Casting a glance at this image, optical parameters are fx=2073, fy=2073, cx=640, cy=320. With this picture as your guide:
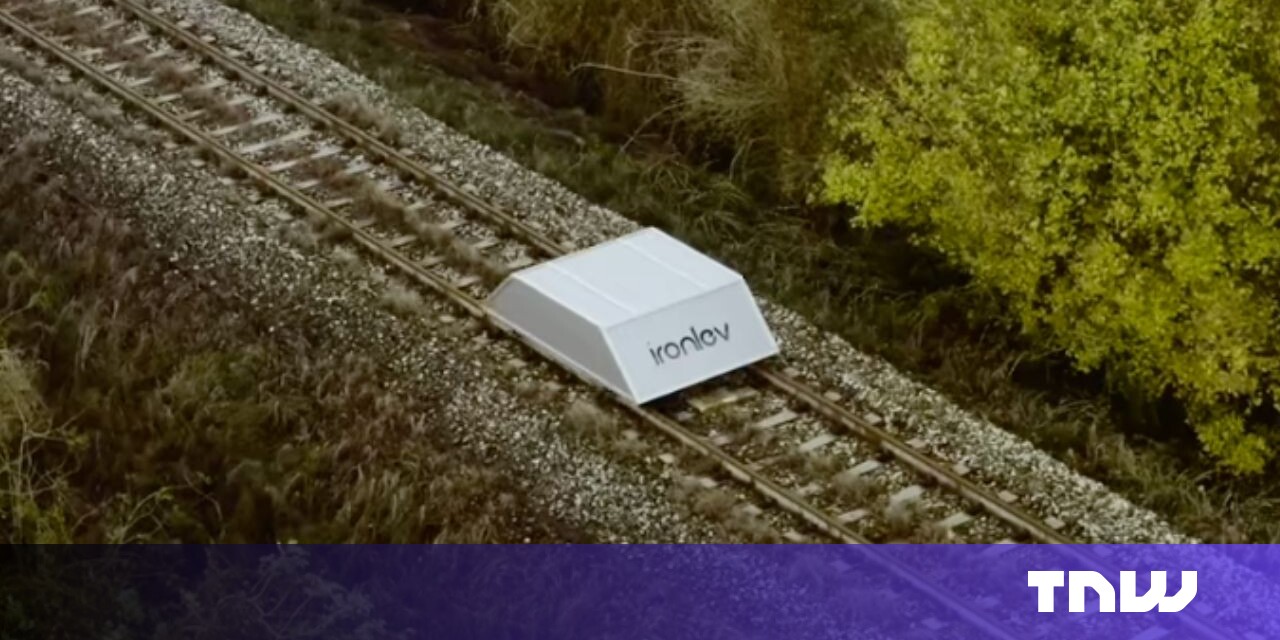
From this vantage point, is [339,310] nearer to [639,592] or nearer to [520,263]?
[520,263]

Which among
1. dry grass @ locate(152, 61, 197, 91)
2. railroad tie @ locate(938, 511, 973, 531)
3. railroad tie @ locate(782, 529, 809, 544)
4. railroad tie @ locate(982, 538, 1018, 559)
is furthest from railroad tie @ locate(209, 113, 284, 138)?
railroad tie @ locate(982, 538, 1018, 559)

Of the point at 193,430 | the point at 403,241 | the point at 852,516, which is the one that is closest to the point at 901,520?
the point at 852,516

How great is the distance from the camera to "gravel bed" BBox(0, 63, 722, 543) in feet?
53.5

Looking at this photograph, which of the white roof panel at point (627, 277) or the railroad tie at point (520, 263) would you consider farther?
the railroad tie at point (520, 263)

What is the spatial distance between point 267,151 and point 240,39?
8.48 feet

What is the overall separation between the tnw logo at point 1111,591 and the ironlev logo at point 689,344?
141 inches

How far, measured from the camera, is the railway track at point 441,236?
1612cm

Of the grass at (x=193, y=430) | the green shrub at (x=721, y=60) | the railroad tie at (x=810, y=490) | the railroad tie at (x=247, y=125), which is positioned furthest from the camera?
the railroad tie at (x=247, y=125)

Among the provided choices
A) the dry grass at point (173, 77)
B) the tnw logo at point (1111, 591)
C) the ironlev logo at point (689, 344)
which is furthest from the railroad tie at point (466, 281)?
the tnw logo at point (1111, 591)

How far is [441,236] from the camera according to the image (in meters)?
19.4

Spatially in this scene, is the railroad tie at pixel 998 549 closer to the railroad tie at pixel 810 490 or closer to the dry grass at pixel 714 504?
the railroad tie at pixel 810 490

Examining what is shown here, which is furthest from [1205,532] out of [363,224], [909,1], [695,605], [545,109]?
[545,109]

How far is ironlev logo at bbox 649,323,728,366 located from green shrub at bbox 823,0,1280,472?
6.76 feet

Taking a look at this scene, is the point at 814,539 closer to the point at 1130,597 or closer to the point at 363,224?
the point at 1130,597
